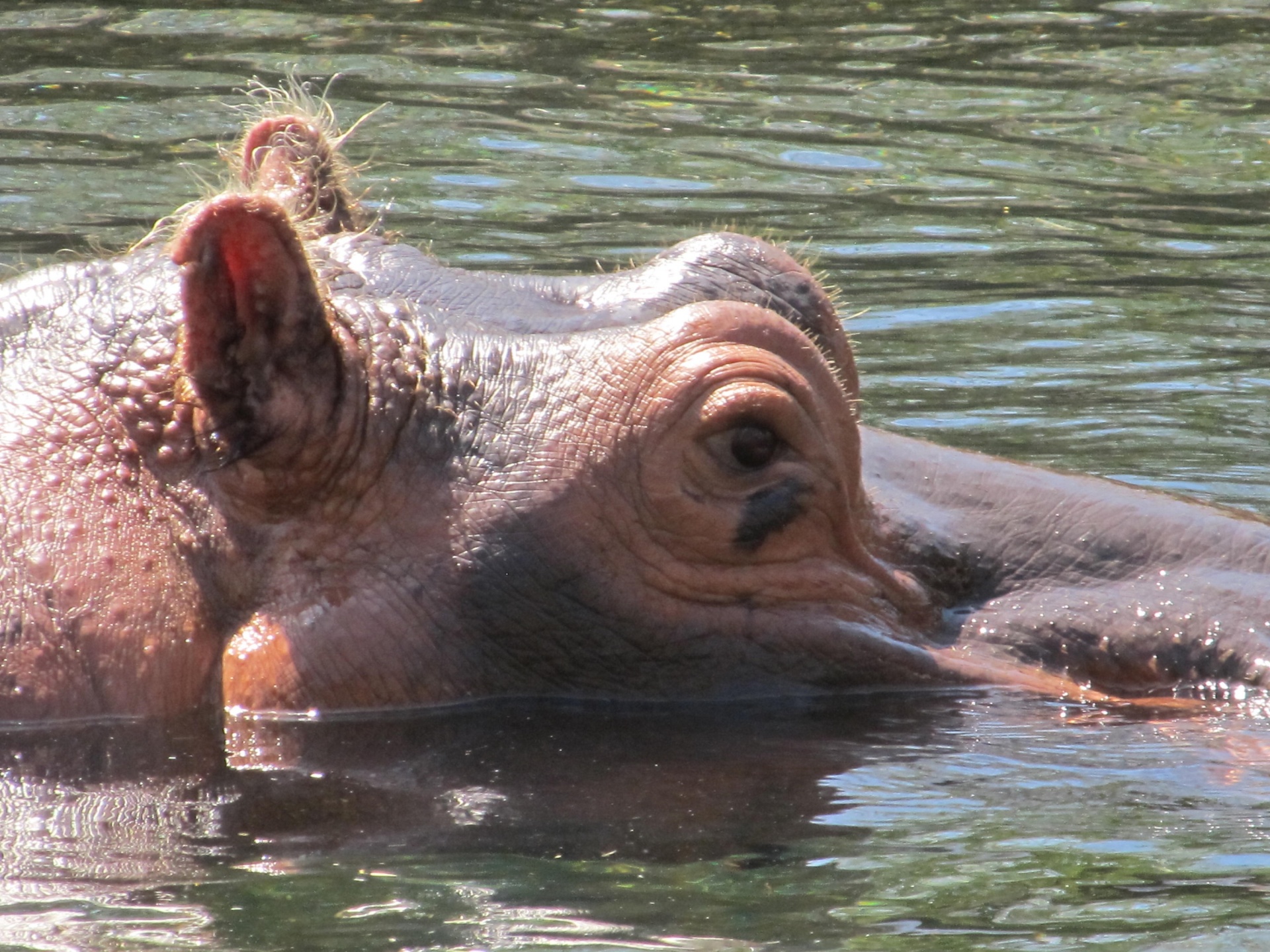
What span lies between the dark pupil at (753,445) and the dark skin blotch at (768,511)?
8 centimetres

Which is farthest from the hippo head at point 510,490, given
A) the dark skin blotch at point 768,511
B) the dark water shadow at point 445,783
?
the dark water shadow at point 445,783

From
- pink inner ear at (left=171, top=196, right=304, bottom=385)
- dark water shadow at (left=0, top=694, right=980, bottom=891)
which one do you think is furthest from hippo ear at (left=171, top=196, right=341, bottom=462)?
dark water shadow at (left=0, top=694, right=980, bottom=891)

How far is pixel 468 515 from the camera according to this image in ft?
16.8

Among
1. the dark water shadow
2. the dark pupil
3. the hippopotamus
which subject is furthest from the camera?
the dark pupil

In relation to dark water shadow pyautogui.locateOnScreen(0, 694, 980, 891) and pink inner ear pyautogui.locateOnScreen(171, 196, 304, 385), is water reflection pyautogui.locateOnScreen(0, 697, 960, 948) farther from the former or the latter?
pink inner ear pyautogui.locateOnScreen(171, 196, 304, 385)

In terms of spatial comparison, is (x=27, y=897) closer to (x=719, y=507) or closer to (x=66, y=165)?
(x=719, y=507)

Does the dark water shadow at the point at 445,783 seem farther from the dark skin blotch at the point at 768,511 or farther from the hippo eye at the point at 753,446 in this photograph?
the hippo eye at the point at 753,446

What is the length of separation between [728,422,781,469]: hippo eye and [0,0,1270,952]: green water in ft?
2.11

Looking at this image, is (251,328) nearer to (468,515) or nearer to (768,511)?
(468,515)

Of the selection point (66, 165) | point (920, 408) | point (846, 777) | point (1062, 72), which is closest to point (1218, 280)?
point (920, 408)

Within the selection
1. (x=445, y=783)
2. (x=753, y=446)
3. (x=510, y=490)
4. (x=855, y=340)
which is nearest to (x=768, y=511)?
(x=753, y=446)

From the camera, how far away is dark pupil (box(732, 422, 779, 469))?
5.12 m

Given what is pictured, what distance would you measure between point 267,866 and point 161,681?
69 centimetres

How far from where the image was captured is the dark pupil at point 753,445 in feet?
16.8
